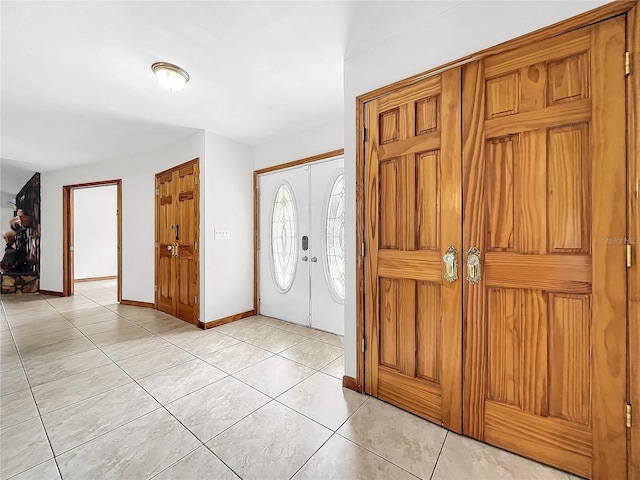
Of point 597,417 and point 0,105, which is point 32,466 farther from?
point 0,105

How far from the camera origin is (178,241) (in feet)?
12.4

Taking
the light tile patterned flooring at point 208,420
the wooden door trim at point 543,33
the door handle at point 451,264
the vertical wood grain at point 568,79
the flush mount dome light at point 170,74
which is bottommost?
the light tile patterned flooring at point 208,420

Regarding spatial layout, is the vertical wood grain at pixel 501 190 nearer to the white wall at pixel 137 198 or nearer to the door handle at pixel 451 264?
the door handle at pixel 451 264

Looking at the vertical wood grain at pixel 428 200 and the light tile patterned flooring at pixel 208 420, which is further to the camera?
the vertical wood grain at pixel 428 200

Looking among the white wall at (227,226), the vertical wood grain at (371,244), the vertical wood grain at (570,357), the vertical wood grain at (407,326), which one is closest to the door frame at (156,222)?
the white wall at (227,226)

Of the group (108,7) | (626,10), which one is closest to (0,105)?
(108,7)

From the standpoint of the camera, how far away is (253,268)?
Answer: 390 cm

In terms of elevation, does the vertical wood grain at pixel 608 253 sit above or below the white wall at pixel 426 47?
below

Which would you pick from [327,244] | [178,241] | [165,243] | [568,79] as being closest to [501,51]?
[568,79]

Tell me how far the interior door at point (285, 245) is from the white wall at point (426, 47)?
1448mm

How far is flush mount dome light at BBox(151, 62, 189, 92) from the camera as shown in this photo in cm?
205

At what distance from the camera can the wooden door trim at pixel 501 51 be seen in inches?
45.1

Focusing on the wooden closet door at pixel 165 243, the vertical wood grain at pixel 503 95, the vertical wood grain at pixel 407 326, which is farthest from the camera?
the wooden closet door at pixel 165 243

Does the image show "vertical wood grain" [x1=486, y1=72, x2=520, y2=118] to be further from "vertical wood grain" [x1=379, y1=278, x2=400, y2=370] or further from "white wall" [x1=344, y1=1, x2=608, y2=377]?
"vertical wood grain" [x1=379, y1=278, x2=400, y2=370]
